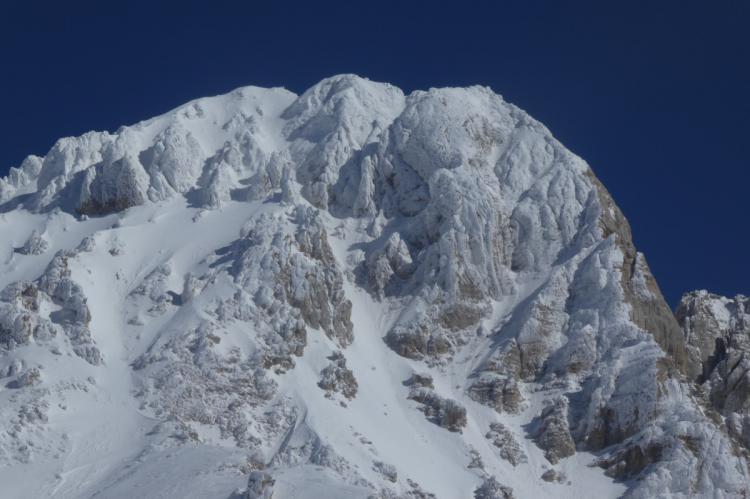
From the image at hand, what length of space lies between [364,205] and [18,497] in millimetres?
71763

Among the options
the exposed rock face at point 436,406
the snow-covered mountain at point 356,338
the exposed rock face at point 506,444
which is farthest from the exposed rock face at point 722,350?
the exposed rock face at point 436,406

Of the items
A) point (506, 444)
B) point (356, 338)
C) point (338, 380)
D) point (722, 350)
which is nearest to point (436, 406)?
point (506, 444)

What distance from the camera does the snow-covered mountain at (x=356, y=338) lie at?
486 feet

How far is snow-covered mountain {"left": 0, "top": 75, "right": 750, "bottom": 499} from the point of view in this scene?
148 meters

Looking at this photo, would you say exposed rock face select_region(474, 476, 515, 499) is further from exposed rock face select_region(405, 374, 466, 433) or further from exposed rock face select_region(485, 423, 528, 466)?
exposed rock face select_region(405, 374, 466, 433)

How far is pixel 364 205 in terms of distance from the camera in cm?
19462

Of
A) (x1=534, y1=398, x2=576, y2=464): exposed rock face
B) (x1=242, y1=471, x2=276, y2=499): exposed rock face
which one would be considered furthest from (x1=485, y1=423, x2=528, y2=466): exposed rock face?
(x1=242, y1=471, x2=276, y2=499): exposed rock face

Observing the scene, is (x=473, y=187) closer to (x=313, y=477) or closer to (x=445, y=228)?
(x=445, y=228)

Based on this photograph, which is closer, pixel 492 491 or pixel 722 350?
pixel 492 491

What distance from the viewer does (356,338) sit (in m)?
175

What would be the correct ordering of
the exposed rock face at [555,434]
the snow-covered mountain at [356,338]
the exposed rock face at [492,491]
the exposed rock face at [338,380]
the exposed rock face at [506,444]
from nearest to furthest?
the snow-covered mountain at [356,338], the exposed rock face at [492,491], the exposed rock face at [506,444], the exposed rock face at [338,380], the exposed rock face at [555,434]

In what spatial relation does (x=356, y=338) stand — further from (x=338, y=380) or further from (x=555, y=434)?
(x=555, y=434)

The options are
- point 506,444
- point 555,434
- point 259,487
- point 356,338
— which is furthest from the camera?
point 356,338

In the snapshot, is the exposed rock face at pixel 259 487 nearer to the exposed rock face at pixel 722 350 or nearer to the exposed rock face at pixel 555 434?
the exposed rock face at pixel 555 434
